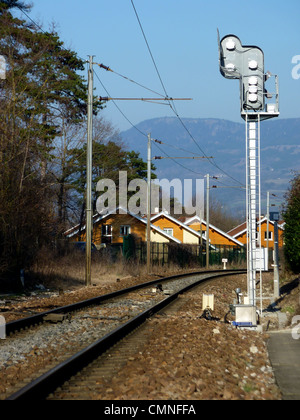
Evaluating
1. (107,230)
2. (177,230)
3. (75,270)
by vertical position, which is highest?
(177,230)

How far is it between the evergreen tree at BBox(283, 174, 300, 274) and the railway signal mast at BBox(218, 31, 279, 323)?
8.68 meters

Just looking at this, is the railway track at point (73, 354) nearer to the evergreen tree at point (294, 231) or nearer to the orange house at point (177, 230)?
the evergreen tree at point (294, 231)

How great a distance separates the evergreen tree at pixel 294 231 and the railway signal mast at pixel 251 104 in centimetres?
868

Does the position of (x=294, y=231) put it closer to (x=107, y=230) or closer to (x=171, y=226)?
(x=107, y=230)

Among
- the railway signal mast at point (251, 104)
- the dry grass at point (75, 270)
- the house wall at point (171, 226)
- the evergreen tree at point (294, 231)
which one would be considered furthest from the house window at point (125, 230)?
the railway signal mast at point (251, 104)

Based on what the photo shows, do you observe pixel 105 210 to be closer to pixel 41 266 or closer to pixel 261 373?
pixel 41 266

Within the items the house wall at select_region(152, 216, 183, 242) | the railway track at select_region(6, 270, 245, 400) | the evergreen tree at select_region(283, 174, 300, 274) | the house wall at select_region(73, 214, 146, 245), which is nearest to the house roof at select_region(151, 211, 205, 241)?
the house wall at select_region(152, 216, 183, 242)

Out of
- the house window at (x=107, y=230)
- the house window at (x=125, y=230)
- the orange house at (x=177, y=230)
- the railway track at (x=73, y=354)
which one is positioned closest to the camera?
the railway track at (x=73, y=354)

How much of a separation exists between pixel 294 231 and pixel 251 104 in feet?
35.0

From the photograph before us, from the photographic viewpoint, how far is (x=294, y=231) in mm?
24562

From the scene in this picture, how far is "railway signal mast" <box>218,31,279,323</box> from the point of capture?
14.9m

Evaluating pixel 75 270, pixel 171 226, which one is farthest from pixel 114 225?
pixel 75 270

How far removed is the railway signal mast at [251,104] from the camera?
14.9 meters

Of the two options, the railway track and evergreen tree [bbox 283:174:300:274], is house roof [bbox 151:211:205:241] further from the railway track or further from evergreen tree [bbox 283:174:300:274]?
the railway track
